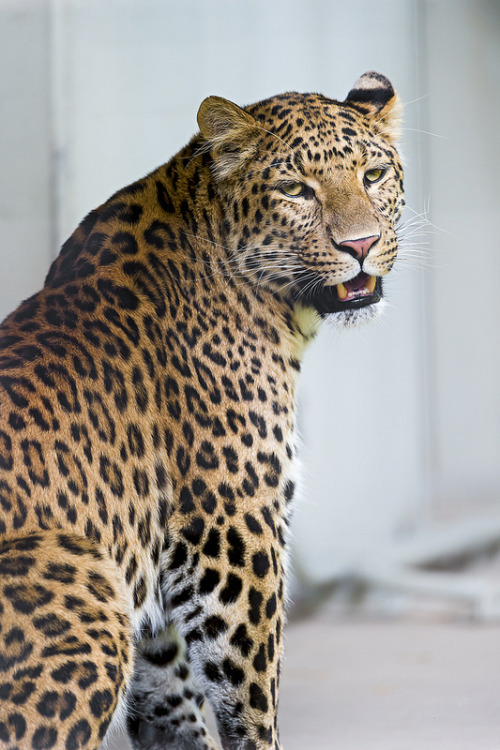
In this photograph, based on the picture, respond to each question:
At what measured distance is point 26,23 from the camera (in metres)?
3.29

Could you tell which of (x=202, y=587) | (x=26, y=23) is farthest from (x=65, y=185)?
(x=202, y=587)

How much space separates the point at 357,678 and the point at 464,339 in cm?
177

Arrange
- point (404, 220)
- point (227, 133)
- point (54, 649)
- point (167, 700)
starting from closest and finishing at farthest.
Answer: point (54, 649) < point (227, 133) < point (167, 700) < point (404, 220)

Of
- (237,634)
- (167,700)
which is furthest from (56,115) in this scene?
(167,700)

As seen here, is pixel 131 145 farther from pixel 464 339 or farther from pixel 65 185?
pixel 464 339

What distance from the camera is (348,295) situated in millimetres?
3219

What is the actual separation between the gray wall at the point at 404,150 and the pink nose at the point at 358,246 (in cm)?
44

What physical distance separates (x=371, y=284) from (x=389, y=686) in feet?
7.22

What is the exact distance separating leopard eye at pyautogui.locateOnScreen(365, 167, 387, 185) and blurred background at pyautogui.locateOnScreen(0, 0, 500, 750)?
0.33 meters

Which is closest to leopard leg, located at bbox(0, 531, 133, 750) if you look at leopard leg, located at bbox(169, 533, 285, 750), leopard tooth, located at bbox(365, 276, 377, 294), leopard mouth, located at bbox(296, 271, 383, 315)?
leopard leg, located at bbox(169, 533, 285, 750)

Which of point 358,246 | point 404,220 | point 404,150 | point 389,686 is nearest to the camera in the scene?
point 358,246

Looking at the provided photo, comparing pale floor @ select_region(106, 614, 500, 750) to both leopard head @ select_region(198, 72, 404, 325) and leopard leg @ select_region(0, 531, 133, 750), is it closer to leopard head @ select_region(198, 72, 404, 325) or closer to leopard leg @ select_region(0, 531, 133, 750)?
leopard leg @ select_region(0, 531, 133, 750)

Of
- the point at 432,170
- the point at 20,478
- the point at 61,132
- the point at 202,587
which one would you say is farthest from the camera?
the point at 432,170

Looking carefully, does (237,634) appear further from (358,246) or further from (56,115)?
(56,115)
